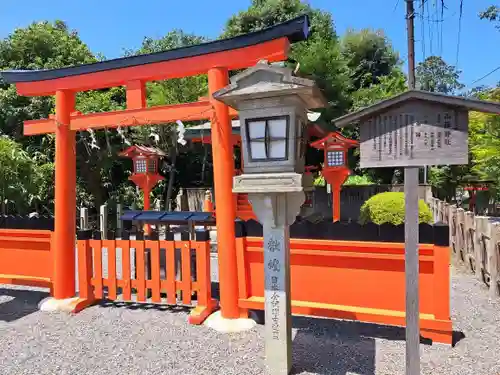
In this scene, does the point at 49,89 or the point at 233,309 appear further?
the point at 49,89

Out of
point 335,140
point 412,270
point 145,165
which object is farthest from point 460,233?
point 145,165

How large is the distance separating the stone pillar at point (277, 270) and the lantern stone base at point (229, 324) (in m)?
1.04

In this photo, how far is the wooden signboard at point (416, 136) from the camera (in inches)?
114

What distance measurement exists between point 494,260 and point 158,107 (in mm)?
5492

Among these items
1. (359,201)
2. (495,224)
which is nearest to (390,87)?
(359,201)

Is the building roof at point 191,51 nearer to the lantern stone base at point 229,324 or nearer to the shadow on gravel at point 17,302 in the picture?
the lantern stone base at point 229,324

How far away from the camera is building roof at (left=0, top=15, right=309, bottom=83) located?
171 inches

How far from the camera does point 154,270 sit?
524 centimetres

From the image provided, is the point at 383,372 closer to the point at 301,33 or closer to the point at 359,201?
the point at 301,33

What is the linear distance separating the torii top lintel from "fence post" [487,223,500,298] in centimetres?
433

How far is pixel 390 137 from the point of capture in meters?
3.07

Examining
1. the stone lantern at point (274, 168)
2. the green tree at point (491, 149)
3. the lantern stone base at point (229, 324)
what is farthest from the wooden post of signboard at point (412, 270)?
the green tree at point (491, 149)

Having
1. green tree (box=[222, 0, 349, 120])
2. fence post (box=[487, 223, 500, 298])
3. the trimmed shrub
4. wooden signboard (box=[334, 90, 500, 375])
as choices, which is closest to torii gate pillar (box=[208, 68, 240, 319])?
wooden signboard (box=[334, 90, 500, 375])

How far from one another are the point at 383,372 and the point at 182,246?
111 inches
